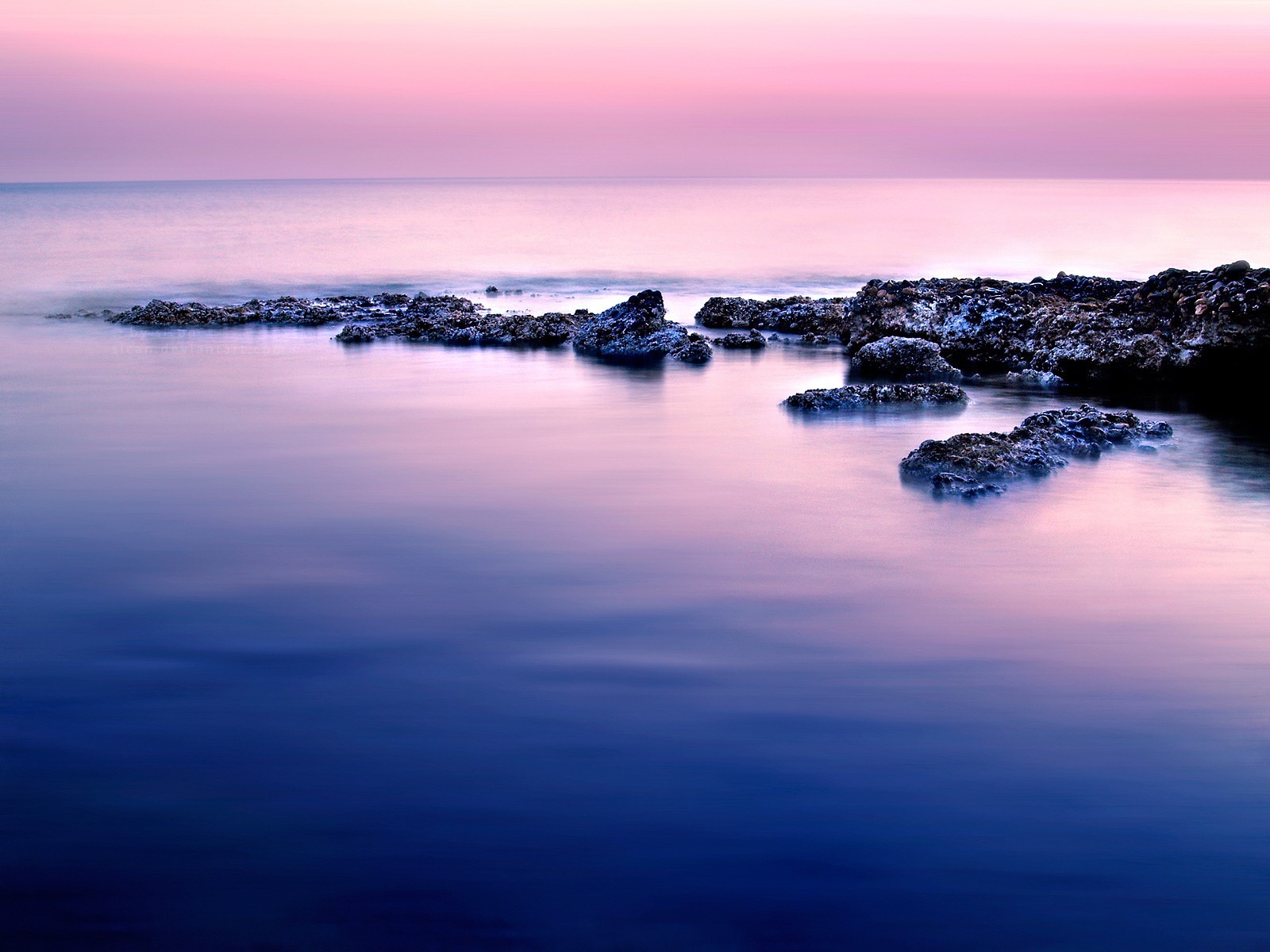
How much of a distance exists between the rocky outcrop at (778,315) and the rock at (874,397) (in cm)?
640

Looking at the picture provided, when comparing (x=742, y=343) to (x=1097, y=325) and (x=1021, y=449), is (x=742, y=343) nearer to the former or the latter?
(x=1097, y=325)

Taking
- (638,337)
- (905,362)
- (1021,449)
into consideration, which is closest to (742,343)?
(638,337)

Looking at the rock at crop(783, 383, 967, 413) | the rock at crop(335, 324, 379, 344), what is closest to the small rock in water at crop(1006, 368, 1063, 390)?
the rock at crop(783, 383, 967, 413)

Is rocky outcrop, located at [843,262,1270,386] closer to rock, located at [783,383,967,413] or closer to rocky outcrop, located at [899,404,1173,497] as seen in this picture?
rock, located at [783,383,967,413]

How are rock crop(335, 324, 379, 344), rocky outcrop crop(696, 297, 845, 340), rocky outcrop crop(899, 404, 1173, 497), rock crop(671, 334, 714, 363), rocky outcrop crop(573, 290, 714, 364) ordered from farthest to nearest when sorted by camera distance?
1. rocky outcrop crop(696, 297, 845, 340)
2. rock crop(335, 324, 379, 344)
3. rocky outcrop crop(573, 290, 714, 364)
4. rock crop(671, 334, 714, 363)
5. rocky outcrop crop(899, 404, 1173, 497)

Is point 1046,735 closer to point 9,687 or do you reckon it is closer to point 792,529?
point 792,529

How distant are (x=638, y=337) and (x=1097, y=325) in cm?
688

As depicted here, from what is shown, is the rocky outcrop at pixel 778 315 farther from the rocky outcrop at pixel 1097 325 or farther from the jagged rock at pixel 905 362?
the jagged rock at pixel 905 362

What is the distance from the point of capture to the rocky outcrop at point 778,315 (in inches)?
781

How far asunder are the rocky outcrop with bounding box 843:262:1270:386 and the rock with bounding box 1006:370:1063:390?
25 cm

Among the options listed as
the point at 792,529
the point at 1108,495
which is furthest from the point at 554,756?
the point at 1108,495

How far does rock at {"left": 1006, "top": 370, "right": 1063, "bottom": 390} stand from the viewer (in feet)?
47.1

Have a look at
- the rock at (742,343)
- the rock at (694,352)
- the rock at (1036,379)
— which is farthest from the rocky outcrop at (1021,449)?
the rock at (742,343)

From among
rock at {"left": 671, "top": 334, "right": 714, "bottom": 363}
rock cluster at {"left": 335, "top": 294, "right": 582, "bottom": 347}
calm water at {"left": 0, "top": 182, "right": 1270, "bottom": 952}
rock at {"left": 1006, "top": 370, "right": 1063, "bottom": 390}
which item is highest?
rock cluster at {"left": 335, "top": 294, "right": 582, "bottom": 347}
